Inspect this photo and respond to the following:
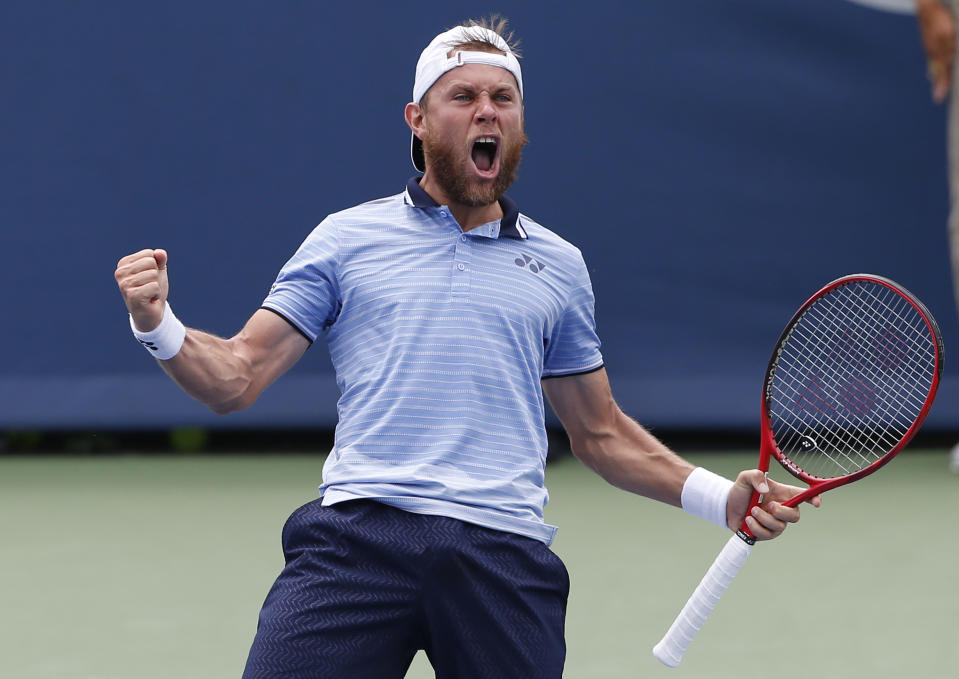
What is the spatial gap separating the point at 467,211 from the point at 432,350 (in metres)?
0.26

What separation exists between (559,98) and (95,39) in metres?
1.79

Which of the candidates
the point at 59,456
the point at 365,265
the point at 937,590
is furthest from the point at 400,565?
the point at 59,456

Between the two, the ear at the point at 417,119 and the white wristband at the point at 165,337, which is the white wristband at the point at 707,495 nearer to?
the ear at the point at 417,119

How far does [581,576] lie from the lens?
4078 millimetres

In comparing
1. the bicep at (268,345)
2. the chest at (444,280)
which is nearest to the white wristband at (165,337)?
the bicep at (268,345)

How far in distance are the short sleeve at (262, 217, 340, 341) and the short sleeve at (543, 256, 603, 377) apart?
1.19ft

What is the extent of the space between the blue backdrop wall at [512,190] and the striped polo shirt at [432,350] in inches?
135

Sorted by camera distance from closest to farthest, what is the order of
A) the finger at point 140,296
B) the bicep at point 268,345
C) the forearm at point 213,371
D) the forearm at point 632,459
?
the finger at point 140,296
the forearm at point 213,371
the bicep at point 268,345
the forearm at point 632,459

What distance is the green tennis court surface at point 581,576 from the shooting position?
11.0 ft

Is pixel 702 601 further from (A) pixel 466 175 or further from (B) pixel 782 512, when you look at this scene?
(A) pixel 466 175

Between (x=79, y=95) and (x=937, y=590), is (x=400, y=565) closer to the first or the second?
(x=937, y=590)

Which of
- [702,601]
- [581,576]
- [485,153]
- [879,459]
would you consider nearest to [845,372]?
[581,576]

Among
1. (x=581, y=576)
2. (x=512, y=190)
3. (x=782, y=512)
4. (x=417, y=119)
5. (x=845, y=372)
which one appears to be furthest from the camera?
(x=512, y=190)

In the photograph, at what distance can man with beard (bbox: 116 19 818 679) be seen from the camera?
2.09 m
